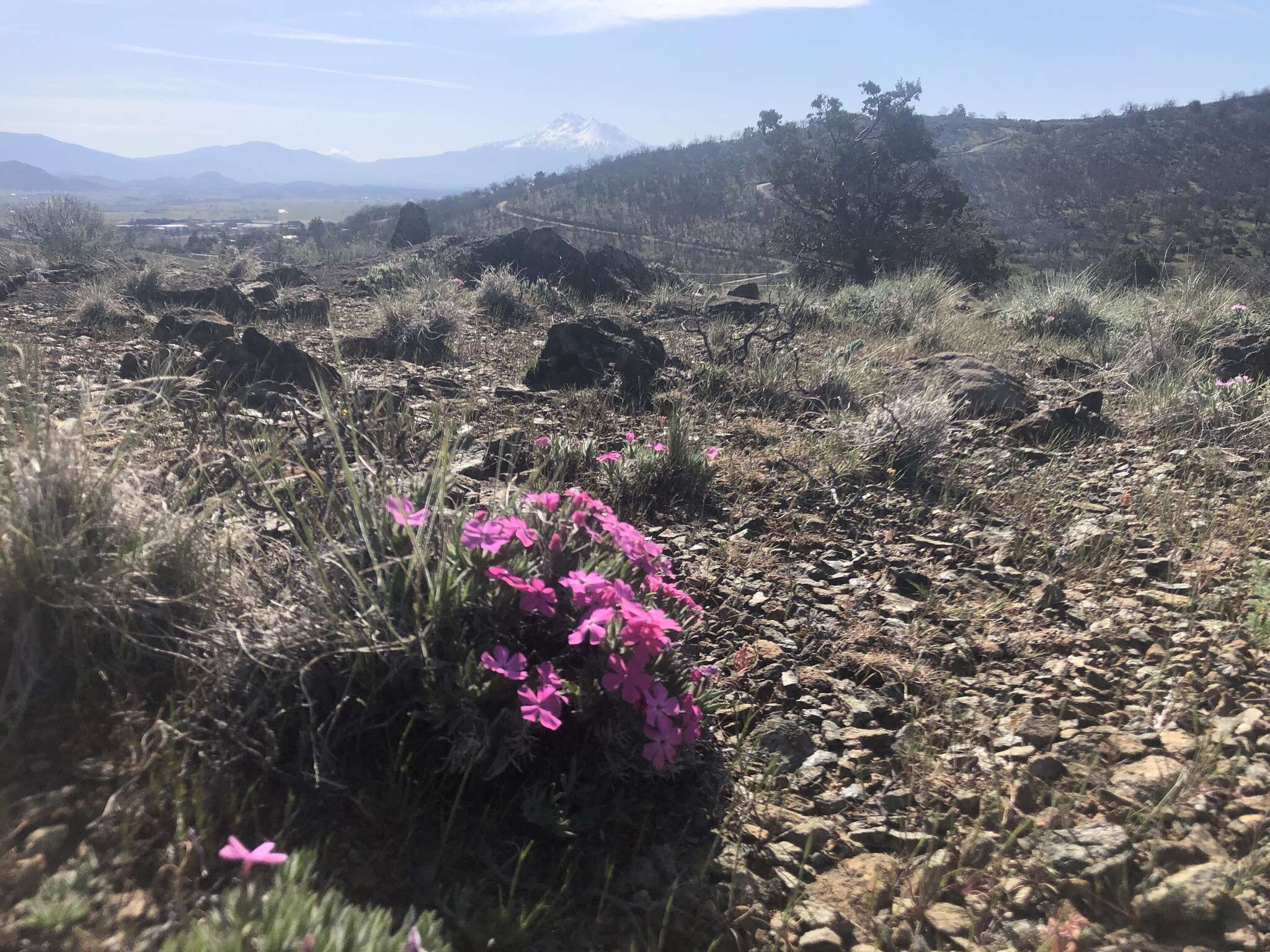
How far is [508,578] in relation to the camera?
176 cm

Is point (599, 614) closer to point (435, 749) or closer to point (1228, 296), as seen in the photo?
point (435, 749)

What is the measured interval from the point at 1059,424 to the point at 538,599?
376 cm

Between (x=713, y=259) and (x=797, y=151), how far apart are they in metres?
→ 12.6

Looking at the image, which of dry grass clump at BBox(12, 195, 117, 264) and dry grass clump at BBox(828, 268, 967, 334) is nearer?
dry grass clump at BBox(828, 268, 967, 334)

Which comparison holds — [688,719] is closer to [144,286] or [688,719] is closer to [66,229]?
[144,286]

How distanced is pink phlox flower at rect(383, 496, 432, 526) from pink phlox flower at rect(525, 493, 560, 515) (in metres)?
0.40

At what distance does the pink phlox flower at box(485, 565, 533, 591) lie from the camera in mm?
1756

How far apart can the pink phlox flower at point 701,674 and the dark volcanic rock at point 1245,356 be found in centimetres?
473

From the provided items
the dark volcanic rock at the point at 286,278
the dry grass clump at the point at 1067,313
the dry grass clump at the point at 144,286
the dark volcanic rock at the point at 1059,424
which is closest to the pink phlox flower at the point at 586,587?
the dark volcanic rock at the point at 1059,424

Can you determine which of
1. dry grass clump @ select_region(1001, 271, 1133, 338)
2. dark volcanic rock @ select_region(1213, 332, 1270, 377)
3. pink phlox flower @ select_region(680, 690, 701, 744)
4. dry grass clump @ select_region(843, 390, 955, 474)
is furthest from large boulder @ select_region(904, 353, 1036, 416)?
pink phlox flower @ select_region(680, 690, 701, 744)

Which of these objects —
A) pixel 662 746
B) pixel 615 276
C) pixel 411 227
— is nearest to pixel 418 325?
pixel 615 276

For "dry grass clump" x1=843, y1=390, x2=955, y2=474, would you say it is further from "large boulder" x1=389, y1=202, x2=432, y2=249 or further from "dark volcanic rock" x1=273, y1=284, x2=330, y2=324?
"large boulder" x1=389, y1=202, x2=432, y2=249

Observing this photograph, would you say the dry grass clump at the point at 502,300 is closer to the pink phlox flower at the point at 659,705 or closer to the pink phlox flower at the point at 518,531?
the pink phlox flower at the point at 518,531

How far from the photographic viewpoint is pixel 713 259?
30.5m
